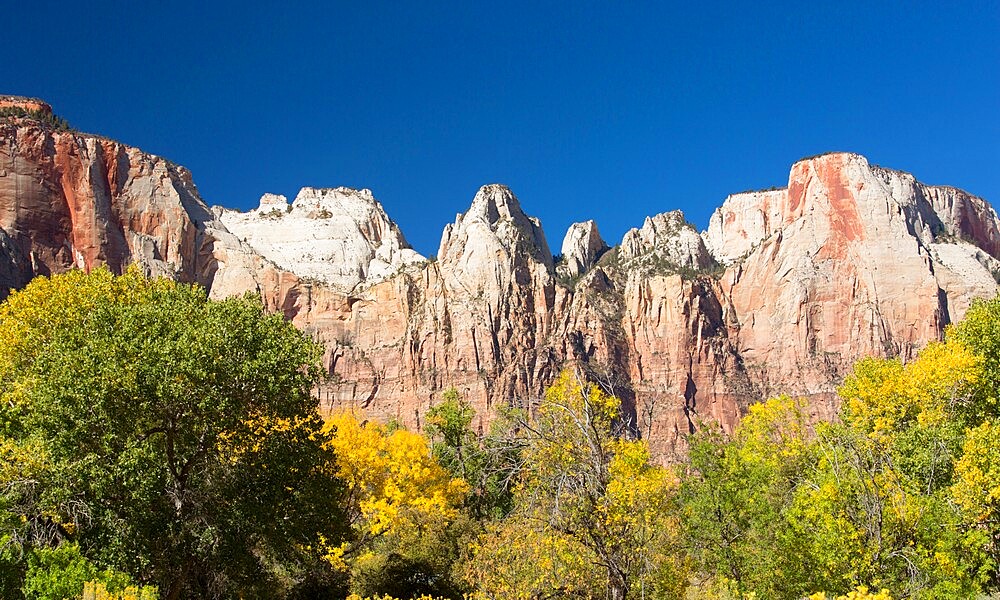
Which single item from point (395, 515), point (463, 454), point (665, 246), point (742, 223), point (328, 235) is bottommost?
point (395, 515)

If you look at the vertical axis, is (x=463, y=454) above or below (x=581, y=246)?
below

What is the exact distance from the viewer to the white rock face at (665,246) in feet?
479

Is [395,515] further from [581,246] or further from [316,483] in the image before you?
[581,246]

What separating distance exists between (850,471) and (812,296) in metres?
122

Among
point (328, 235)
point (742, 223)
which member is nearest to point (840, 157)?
point (742, 223)

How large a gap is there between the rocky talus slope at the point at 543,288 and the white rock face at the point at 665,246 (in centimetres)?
91

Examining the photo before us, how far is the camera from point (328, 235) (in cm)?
14850

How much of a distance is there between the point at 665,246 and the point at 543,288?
1257 inches

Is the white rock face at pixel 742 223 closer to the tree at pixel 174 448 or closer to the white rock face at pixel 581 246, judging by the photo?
the white rock face at pixel 581 246

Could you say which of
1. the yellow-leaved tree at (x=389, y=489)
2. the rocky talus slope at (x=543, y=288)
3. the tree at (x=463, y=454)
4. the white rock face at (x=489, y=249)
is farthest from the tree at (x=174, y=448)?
the white rock face at (x=489, y=249)

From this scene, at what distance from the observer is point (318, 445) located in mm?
23688

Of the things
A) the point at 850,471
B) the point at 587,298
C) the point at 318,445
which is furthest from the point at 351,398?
the point at 850,471

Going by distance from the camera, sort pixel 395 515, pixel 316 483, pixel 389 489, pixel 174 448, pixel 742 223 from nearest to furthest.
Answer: pixel 174 448
pixel 316 483
pixel 395 515
pixel 389 489
pixel 742 223

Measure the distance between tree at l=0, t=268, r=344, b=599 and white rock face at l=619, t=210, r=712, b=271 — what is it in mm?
123794
